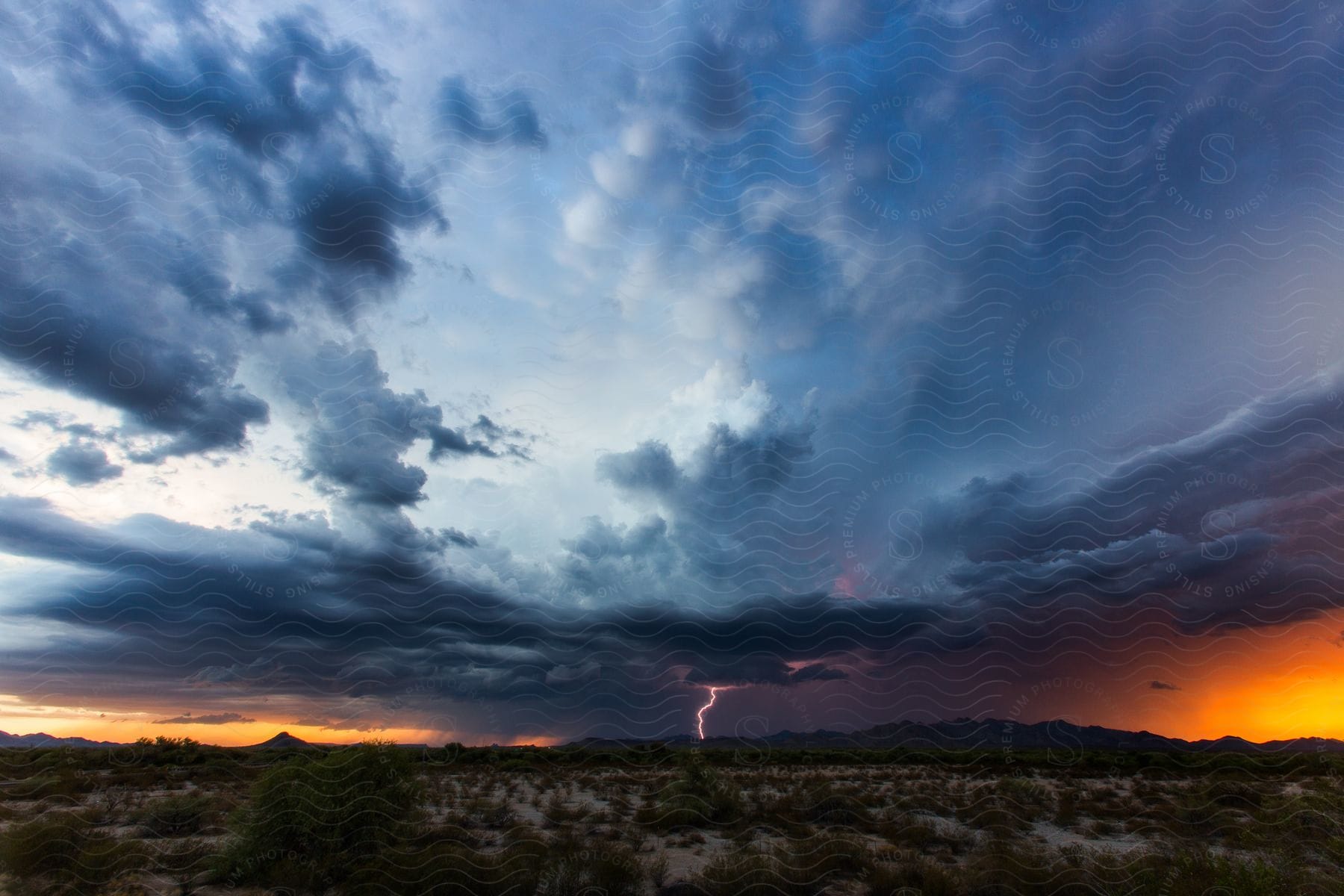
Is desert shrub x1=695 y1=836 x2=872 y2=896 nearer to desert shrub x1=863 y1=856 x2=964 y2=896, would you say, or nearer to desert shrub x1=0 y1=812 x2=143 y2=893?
desert shrub x1=863 y1=856 x2=964 y2=896

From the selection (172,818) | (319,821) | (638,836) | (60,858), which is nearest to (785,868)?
(638,836)

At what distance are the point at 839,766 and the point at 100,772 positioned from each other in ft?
110

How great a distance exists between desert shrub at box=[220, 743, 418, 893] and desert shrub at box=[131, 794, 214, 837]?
3.92 meters

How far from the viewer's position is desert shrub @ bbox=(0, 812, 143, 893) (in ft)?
34.5

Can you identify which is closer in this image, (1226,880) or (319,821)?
(1226,880)

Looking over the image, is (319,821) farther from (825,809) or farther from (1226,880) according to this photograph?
(1226,880)

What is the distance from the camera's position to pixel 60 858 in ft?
36.8

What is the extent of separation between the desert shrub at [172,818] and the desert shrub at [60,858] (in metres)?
2.35

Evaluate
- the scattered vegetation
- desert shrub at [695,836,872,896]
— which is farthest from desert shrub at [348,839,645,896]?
desert shrub at [695,836,872,896]

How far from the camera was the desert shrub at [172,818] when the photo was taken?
14.1m

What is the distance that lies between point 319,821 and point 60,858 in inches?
183

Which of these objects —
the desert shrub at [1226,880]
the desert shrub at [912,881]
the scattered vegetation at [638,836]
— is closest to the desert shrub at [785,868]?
the scattered vegetation at [638,836]

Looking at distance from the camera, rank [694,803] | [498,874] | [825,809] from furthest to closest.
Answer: [825,809], [694,803], [498,874]

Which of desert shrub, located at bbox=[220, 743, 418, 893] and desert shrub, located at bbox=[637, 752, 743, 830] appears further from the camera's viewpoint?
desert shrub, located at bbox=[637, 752, 743, 830]
